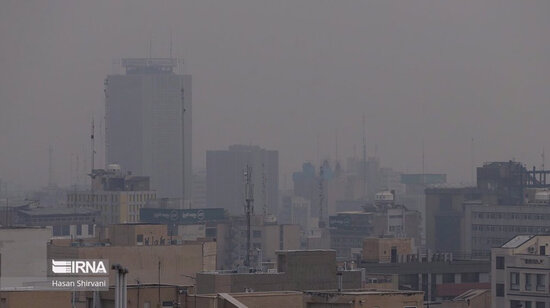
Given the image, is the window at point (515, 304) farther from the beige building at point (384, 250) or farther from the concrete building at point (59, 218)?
the concrete building at point (59, 218)

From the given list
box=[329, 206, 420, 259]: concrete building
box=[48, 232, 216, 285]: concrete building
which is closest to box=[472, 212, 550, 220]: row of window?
box=[329, 206, 420, 259]: concrete building

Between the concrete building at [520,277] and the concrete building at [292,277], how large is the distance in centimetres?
1135

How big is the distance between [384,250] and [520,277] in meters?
29.2

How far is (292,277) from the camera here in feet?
182

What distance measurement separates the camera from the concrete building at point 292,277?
5475cm

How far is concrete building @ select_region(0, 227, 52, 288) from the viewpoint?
36656 millimetres

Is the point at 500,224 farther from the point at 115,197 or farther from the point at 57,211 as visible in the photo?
the point at 57,211

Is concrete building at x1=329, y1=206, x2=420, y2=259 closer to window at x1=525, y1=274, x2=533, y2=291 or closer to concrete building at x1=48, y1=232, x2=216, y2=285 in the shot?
concrete building at x1=48, y1=232, x2=216, y2=285

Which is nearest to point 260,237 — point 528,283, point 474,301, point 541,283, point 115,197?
point 115,197

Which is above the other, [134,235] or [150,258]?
[134,235]

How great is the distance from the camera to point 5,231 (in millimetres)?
40406

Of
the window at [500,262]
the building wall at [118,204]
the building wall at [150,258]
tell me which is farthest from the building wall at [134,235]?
the building wall at [118,204]

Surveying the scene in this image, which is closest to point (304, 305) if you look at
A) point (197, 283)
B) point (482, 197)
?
point (197, 283)

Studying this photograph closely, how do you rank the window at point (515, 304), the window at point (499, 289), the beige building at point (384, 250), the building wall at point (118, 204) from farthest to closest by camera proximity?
the building wall at point (118, 204)
the beige building at point (384, 250)
the window at point (499, 289)
the window at point (515, 304)
